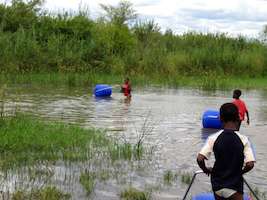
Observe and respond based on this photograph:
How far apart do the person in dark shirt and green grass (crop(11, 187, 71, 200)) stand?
278 centimetres

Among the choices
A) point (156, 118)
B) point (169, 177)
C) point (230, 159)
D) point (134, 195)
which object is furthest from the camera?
point (156, 118)

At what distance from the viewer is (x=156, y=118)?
1747 centimetres

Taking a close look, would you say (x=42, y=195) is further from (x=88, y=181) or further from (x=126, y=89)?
(x=126, y=89)

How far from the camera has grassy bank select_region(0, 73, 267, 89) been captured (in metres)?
29.1

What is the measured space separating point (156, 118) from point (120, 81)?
47.6ft

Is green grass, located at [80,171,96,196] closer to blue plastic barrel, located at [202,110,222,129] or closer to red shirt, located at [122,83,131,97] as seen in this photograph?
blue plastic barrel, located at [202,110,222,129]

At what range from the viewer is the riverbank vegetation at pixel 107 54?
3359 cm

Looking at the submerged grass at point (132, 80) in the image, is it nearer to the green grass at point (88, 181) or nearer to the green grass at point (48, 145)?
the green grass at point (48, 145)

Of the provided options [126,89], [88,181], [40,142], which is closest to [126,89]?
[126,89]

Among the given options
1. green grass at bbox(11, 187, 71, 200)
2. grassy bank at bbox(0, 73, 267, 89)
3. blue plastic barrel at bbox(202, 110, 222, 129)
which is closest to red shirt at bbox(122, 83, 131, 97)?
grassy bank at bbox(0, 73, 267, 89)

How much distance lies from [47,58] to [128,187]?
2718 centimetres

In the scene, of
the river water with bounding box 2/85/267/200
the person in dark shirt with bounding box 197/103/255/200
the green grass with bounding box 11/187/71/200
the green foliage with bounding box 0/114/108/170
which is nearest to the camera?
the person in dark shirt with bounding box 197/103/255/200

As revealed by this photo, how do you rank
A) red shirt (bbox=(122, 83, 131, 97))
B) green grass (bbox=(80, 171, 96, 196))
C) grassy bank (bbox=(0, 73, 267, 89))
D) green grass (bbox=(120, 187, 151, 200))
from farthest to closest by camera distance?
grassy bank (bbox=(0, 73, 267, 89))
red shirt (bbox=(122, 83, 131, 97))
green grass (bbox=(80, 171, 96, 196))
green grass (bbox=(120, 187, 151, 200))

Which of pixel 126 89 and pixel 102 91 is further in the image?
pixel 102 91
